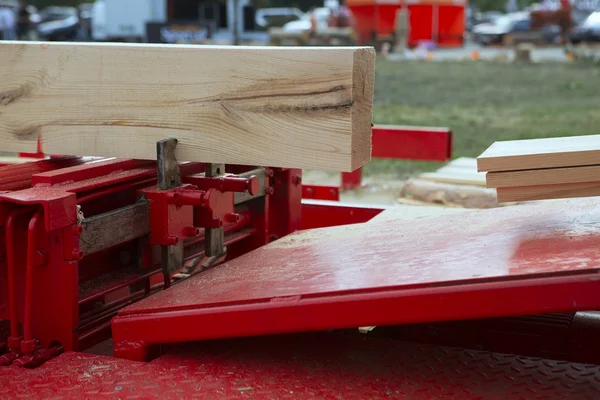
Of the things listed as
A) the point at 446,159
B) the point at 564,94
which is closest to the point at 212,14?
the point at 564,94

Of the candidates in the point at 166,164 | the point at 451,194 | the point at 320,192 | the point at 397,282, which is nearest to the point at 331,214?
the point at 320,192

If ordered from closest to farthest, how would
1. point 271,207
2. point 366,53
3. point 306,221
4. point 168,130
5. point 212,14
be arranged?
point 366,53, point 168,130, point 271,207, point 306,221, point 212,14

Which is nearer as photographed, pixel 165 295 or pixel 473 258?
pixel 473 258

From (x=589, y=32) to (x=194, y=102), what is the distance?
109 feet

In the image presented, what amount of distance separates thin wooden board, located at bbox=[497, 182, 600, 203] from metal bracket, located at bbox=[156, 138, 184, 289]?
3.02ft

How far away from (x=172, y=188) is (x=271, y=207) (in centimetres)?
89

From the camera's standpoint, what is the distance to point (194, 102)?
2.21 meters

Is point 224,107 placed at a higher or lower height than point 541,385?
higher

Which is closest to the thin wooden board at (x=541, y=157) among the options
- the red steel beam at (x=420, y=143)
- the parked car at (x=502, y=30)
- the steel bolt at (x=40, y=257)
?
the steel bolt at (x=40, y=257)

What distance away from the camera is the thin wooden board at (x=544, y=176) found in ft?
6.38

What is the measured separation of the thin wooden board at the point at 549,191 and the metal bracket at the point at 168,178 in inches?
36.2

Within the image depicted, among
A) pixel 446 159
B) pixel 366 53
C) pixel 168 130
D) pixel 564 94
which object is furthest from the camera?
pixel 564 94

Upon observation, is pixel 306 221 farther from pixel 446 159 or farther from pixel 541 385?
pixel 446 159

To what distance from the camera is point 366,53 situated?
6.80ft
